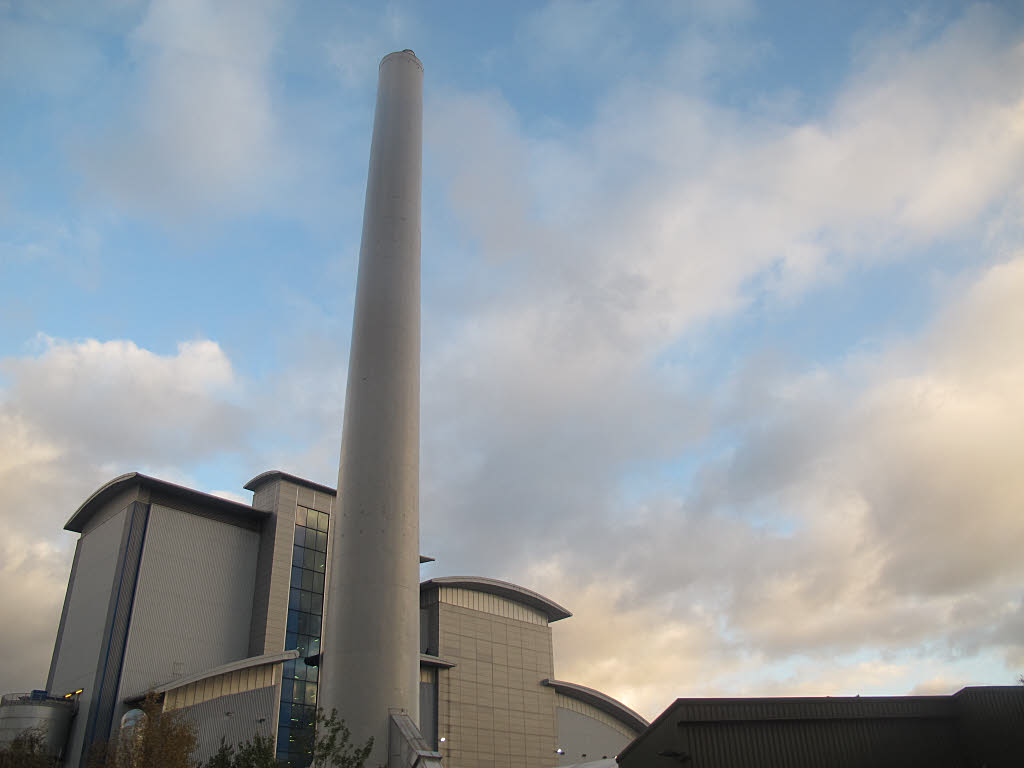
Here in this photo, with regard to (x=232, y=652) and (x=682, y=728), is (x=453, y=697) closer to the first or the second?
(x=232, y=652)

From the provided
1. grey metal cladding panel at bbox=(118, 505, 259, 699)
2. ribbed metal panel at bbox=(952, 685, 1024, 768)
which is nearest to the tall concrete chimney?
grey metal cladding panel at bbox=(118, 505, 259, 699)

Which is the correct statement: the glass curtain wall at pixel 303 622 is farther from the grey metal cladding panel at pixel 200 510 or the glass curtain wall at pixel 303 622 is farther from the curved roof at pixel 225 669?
the curved roof at pixel 225 669

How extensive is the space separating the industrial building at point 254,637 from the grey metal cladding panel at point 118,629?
0.08 m

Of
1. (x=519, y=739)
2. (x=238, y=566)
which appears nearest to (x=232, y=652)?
(x=238, y=566)

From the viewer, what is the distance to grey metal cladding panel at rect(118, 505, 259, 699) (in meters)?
52.2

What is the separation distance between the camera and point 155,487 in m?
56.4

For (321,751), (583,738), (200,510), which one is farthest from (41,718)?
(583,738)

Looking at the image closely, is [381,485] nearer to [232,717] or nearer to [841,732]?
[841,732]

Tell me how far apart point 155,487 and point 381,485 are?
34668mm

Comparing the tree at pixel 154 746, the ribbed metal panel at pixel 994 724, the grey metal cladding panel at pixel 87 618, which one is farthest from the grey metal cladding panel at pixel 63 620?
the ribbed metal panel at pixel 994 724

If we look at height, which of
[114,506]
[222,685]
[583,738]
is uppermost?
[114,506]

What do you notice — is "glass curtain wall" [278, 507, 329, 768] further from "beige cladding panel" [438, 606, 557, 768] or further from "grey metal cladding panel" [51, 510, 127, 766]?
"grey metal cladding panel" [51, 510, 127, 766]

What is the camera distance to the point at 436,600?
63.7 metres

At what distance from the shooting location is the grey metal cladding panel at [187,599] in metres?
52.2
